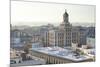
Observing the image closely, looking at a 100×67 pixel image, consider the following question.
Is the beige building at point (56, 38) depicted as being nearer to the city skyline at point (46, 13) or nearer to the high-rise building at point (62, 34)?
the high-rise building at point (62, 34)

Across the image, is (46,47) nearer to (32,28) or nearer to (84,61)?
(32,28)

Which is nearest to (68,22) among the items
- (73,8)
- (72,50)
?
(73,8)

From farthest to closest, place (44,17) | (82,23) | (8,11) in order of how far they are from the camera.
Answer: (82,23)
(44,17)
(8,11)

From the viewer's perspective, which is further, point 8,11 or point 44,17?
point 44,17

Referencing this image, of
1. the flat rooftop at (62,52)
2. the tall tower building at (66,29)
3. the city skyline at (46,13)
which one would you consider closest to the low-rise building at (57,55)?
the flat rooftop at (62,52)

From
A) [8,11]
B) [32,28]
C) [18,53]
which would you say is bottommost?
[18,53]

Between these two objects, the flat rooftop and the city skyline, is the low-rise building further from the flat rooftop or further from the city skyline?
the city skyline
